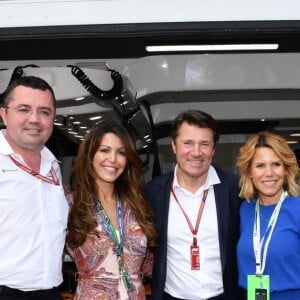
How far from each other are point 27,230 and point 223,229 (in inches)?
40.6

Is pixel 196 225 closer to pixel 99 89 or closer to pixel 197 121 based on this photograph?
pixel 197 121

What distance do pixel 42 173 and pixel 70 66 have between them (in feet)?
8.02

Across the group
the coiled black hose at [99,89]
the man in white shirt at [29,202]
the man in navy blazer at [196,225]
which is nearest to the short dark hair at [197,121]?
the man in navy blazer at [196,225]

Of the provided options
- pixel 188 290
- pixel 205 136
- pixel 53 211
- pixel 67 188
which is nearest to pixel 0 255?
pixel 53 211

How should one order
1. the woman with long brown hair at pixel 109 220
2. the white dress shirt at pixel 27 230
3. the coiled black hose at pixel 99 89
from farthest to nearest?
the coiled black hose at pixel 99 89, the woman with long brown hair at pixel 109 220, the white dress shirt at pixel 27 230

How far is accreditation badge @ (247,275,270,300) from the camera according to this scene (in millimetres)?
2404

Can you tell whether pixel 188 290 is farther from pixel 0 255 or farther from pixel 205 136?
pixel 0 255

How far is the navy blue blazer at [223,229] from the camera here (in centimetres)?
269

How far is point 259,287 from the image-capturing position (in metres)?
2.41

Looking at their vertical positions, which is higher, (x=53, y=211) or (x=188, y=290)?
(x=53, y=211)

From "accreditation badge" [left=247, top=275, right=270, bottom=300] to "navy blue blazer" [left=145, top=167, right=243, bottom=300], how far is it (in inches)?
10.0

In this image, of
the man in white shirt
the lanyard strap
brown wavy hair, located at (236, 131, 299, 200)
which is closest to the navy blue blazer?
brown wavy hair, located at (236, 131, 299, 200)

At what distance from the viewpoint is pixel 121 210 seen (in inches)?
106

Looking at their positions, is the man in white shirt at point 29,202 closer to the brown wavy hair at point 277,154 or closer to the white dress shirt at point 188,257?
the white dress shirt at point 188,257
